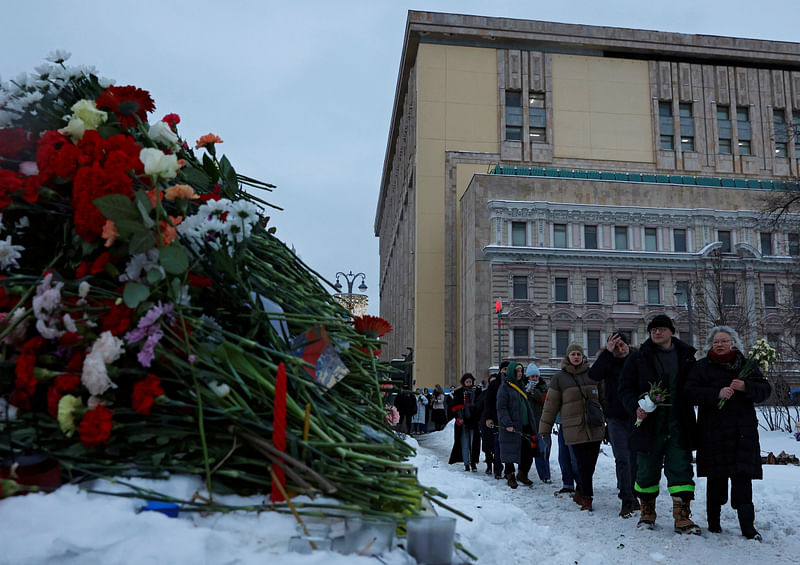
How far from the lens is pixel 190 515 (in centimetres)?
280

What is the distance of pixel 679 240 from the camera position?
144 ft

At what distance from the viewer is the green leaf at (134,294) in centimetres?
287

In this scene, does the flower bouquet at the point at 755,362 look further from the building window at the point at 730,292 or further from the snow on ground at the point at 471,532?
the building window at the point at 730,292

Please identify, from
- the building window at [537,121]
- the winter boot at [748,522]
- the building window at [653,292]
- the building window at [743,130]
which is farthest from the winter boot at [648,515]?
the building window at [743,130]

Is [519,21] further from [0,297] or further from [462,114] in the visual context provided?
[0,297]

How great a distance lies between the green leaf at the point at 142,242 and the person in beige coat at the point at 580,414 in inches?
253

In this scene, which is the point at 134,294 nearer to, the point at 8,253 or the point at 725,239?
the point at 8,253

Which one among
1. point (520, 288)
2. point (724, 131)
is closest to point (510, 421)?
point (520, 288)

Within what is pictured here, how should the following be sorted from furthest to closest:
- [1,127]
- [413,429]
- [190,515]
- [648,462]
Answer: [413,429], [648,462], [1,127], [190,515]

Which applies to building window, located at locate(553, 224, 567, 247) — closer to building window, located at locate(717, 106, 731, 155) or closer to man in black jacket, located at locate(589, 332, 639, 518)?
building window, located at locate(717, 106, 731, 155)

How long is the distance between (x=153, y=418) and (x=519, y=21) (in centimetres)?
5342

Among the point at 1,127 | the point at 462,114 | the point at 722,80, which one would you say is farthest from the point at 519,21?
the point at 1,127

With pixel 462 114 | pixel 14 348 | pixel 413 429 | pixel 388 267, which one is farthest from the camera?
pixel 388 267

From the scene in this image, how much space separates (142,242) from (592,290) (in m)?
41.8
